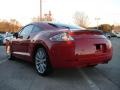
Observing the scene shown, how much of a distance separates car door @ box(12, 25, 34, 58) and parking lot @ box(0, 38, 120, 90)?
0.50 metres

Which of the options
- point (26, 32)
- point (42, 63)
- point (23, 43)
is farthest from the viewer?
point (26, 32)

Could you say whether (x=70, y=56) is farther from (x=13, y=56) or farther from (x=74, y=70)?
(x=13, y=56)

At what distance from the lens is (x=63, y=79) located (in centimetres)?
741

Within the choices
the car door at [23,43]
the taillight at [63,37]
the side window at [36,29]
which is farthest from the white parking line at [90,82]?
the car door at [23,43]

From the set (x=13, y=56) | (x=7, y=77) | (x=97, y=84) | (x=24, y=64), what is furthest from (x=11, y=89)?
(x=13, y=56)

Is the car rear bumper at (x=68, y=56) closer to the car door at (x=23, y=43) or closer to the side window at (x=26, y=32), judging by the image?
the car door at (x=23, y=43)

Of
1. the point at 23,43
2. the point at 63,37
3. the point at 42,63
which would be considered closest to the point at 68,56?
the point at 63,37

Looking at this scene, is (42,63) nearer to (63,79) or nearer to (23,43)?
(63,79)

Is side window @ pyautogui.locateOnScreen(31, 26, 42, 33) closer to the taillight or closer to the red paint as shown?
the red paint

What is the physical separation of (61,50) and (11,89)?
1513 millimetres

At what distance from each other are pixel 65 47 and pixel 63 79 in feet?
2.95

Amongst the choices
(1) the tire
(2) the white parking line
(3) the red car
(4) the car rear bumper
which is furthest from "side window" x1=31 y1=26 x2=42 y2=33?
(2) the white parking line

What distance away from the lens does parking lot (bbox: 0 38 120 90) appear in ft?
21.4

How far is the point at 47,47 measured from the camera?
7.36 metres
